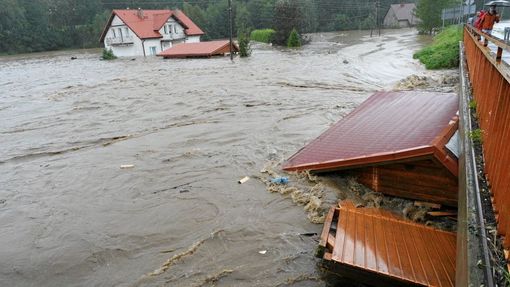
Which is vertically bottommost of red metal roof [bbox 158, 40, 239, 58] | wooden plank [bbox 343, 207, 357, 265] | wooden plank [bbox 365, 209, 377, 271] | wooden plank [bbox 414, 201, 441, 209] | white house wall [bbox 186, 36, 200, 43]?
wooden plank [bbox 414, 201, 441, 209]

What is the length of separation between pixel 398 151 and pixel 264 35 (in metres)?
61.4

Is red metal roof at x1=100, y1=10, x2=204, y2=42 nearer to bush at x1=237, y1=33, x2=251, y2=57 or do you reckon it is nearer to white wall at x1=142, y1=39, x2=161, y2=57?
white wall at x1=142, y1=39, x2=161, y2=57

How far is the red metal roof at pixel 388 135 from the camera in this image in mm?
6047

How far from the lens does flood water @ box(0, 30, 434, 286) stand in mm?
5191

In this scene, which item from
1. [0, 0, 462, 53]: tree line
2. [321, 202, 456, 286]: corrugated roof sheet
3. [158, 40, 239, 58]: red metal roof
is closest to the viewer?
[321, 202, 456, 286]: corrugated roof sheet

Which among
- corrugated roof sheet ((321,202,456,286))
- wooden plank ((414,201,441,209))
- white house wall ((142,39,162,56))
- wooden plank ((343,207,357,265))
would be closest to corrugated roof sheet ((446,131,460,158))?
wooden plank ((414,201,441,209))

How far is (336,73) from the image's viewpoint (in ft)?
75.3

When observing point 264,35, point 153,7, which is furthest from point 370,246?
point 153,7

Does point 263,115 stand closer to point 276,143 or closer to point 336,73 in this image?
point 276,143

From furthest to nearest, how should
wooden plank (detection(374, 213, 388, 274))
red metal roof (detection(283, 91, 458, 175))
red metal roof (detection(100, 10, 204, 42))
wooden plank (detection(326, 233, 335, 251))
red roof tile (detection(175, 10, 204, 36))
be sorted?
red roof tile (detection(175, 10, 204, 36)) → red metal roof (detection(100, 10, 204, 42)) → red metal roof (detection(283, 91, 458, 175)) → wooden plank (detection(326, 233, 335, 251)) → wooden plank (detection(374, 213, 388, 274))

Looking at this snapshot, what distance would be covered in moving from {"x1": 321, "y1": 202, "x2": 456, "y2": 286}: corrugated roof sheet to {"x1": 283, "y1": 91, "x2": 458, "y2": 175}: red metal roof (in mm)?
1197

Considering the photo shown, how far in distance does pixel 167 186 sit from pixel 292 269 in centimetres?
371

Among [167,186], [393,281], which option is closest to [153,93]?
[167,186]

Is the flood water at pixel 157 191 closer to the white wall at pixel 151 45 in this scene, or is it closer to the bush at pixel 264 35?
the white wall at pixel 151 45
